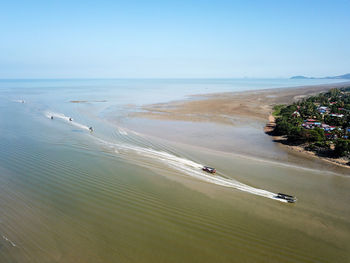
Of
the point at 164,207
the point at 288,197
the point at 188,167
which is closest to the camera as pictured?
the point at 164,207

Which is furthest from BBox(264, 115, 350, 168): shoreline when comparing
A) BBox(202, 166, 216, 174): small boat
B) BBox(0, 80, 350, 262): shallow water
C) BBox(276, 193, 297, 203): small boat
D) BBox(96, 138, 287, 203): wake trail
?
BBox(202, 166, 216, 174): small boat

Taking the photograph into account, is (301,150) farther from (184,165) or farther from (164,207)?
(164,207)

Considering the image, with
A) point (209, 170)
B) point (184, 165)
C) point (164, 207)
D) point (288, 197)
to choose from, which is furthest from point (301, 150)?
point (164, 207)

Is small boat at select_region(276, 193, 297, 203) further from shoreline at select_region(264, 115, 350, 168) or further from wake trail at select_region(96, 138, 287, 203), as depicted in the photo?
shoreline at select_region(264, 115, 350, 168)

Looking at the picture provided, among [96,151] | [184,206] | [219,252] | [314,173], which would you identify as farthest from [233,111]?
[219,252]

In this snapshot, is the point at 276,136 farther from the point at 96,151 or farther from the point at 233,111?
the point at 96,151

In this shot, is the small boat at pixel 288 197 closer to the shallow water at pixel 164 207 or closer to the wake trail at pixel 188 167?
the wake trail at pixel 188 167

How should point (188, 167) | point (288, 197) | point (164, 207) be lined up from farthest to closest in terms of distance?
point (188, 167) < point (288, 197) < point (164, 207)

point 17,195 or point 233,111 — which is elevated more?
point 233,111
